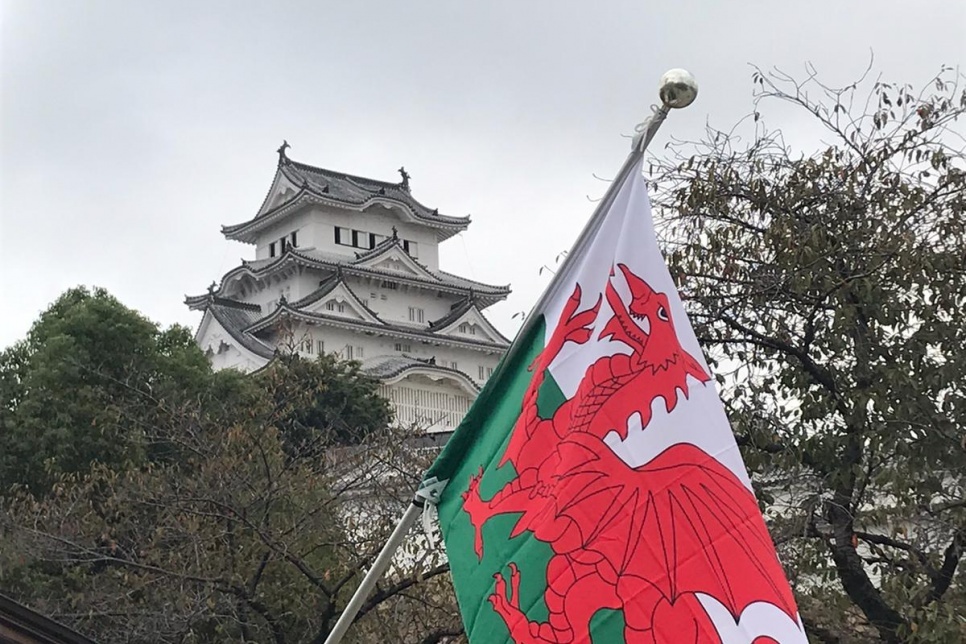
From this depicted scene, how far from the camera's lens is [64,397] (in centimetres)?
2420

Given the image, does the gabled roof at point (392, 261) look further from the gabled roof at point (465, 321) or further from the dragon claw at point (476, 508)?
the dragon claw at point (476, 508)

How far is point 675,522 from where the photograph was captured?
3617mm

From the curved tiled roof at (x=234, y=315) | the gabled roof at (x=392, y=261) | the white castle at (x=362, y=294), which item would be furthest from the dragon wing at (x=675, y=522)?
the gabled roof at (x=392, y=261)

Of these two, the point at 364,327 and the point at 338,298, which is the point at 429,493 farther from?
the point at 338,298

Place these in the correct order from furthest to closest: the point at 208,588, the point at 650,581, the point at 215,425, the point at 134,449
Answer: the point at 134,449
the point at 215,425
the point at 208,588
the point at 650,581

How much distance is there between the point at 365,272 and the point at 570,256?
52.3m

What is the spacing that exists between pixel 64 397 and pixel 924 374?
18.9 m

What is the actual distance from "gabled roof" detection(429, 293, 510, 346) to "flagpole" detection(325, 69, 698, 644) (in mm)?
52888

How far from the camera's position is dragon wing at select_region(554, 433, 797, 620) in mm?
3520

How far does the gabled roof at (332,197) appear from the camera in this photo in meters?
58.4

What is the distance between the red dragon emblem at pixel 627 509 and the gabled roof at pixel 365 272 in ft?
166

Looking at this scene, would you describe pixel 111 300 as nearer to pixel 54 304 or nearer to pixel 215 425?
pixel 54 304

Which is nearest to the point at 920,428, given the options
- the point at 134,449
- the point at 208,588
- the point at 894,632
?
the point at 894,632

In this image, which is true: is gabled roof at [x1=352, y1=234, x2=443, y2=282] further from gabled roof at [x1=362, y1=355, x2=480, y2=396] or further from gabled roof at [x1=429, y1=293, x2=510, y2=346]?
gabled roof at [x1=362, y1=355, x2=480, y2=396]
